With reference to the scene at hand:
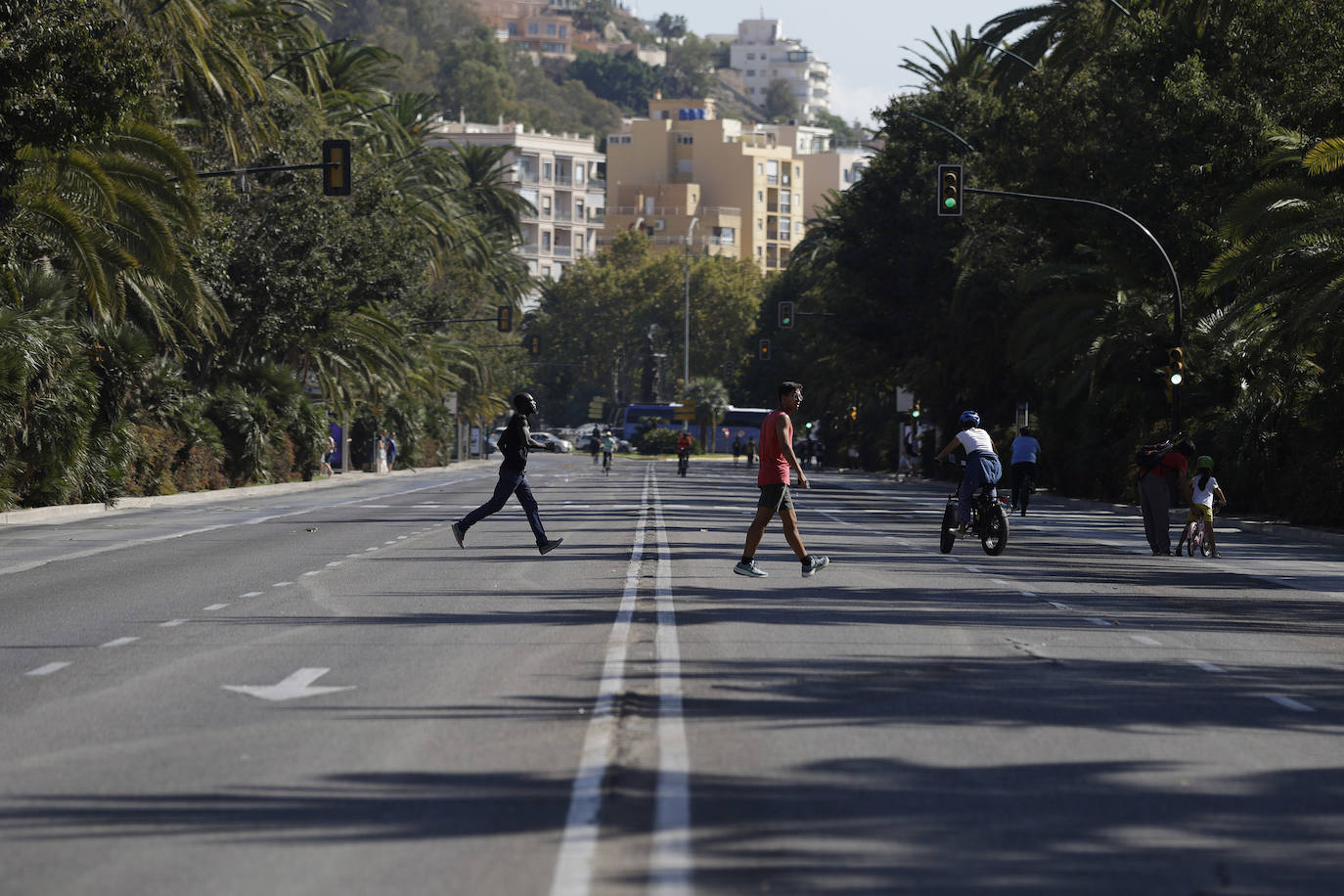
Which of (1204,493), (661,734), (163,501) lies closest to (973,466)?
(1204,493)

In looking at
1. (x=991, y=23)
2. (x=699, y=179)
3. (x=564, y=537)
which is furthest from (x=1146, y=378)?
(x=699, y=179)

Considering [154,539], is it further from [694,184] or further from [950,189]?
[694,184]

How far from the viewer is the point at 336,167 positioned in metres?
36.3

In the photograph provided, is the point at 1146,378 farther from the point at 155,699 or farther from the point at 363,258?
the point at 155,699

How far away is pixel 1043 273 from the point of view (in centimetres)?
4719

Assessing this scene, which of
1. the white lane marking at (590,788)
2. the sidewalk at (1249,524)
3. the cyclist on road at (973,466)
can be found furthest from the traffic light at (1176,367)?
the white lane marking at (590,788)

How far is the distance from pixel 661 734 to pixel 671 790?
57.9 inches

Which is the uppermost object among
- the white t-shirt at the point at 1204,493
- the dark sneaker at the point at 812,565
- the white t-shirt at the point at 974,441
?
the white t-shirt at the point at 974,441

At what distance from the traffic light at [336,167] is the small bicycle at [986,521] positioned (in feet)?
51.8

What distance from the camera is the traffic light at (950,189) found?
38.8 m

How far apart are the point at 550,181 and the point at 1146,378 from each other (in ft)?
505

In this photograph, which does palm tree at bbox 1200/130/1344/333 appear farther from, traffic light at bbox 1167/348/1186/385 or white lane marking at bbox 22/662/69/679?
white lane marking at bbox 22/662/69/679

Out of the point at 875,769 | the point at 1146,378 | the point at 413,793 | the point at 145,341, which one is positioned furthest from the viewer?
the point at 1146,378

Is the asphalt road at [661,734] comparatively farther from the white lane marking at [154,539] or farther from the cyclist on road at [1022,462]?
the cyclist on road at [1022,462]
